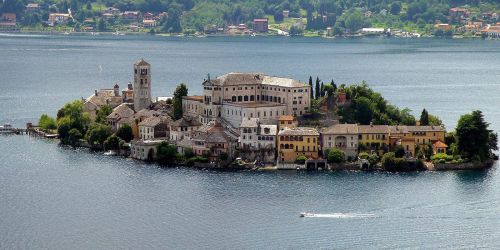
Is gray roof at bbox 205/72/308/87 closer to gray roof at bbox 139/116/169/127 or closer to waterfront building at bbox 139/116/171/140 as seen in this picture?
gray roof at bbox 139/116/169/127

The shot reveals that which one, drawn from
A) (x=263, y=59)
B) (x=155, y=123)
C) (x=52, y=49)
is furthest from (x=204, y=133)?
(x=52, y=49)

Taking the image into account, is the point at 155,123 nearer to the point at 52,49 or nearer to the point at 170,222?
the point at 170,222

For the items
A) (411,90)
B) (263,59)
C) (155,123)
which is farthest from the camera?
(263,59)

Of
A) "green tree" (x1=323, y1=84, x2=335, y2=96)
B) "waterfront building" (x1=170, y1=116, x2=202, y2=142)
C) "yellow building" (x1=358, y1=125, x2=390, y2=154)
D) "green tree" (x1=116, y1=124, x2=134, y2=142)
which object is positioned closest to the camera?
"yellow building" (x1=358, y1=125, x2=390, y2=154)

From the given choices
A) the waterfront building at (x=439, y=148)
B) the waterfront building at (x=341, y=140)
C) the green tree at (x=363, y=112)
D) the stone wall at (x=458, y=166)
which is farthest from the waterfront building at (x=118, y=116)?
the stone wall at (x=458, y=166)

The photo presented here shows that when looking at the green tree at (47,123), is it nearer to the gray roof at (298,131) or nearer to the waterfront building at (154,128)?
the waterfront building at (154,128)

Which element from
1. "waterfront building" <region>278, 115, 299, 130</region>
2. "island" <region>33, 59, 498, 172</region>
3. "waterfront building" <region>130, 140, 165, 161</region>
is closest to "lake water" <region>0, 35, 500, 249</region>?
"waterfront building" <region>130, 140, 165, 161</region>
